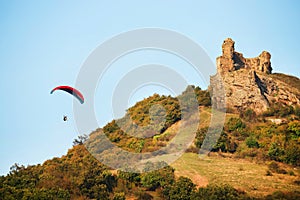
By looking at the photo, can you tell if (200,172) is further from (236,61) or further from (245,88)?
(236,61)

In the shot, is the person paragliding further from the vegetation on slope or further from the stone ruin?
the stone ruin

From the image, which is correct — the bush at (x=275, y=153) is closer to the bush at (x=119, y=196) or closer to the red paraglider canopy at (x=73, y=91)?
the bush at (x=119, y=196)

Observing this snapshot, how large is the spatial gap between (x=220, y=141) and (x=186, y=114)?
53.7ft

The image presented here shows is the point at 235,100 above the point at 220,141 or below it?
above

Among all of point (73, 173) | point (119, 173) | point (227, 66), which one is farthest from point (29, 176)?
point (227, 66)

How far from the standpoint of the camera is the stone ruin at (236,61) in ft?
312

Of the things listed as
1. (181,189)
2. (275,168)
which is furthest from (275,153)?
(181,189)

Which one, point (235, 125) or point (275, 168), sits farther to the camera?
point (235, 125)

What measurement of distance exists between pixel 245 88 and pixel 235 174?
28.3 meters

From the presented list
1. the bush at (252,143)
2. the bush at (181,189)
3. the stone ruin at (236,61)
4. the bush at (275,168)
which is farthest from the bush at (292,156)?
the stone ruin at (236,61)

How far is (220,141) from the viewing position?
244ft

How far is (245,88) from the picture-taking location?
87.1 m

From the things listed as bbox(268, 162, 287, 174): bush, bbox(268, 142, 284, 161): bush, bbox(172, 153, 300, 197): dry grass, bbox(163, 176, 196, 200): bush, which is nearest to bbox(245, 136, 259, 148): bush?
bbox(268, 142, 284, 161): bush

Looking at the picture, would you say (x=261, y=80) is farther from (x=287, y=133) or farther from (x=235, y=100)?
(x=287, y=133)
